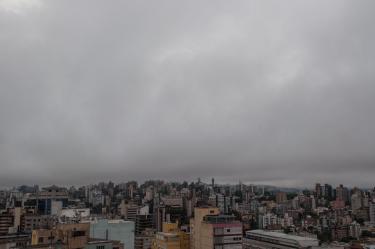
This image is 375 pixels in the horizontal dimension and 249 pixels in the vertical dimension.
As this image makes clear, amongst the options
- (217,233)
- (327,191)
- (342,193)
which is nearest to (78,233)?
(217,233)

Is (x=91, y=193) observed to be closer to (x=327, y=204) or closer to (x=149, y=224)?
(x=149, y=224)

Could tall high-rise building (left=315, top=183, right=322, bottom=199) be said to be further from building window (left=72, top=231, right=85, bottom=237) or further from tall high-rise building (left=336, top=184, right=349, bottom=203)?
building window (left=72, top=231, right=85, bottom=237)

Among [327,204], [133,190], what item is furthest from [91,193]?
[327,204]

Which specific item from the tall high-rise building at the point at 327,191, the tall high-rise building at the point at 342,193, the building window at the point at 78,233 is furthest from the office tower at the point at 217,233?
the tall high-rise building at the point at 327,191

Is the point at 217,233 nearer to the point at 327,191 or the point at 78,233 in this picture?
the point at 78,233

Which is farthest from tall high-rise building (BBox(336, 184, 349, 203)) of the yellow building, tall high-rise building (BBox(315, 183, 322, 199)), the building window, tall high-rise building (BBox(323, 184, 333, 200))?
the building window

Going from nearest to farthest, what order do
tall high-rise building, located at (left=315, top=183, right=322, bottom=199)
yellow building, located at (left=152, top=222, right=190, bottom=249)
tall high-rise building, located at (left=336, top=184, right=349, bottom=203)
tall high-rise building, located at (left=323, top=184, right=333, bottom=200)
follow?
yellow building, located at (left=152, top=222, right=190, bottom=249), tall high-rise building, located at (left=336, top=184, right=349, bottom=203), tall high-rise building, located at (left=323, top=184, right=333, bottom=200), tall high-rise building, located at (left=315, top=183, right=322, bottom=199)

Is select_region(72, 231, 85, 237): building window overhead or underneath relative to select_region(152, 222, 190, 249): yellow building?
overhead

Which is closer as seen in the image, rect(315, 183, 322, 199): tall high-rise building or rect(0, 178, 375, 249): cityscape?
rect(0, 178, 375, 249): cityscape
